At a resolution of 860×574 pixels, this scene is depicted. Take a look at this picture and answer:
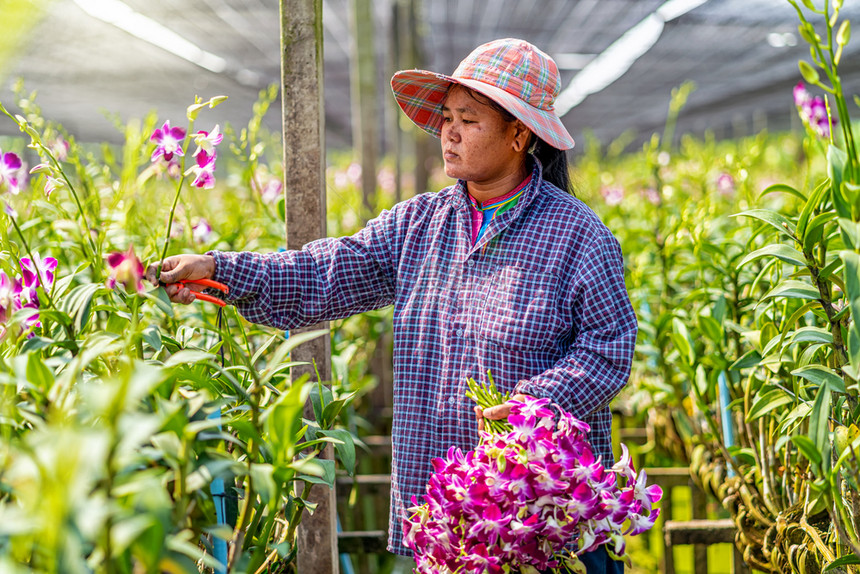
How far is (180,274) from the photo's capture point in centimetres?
124

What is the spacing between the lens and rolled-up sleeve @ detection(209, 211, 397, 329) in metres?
1.34

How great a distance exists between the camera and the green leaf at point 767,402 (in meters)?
1.53

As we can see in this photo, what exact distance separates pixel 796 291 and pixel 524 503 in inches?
23.0

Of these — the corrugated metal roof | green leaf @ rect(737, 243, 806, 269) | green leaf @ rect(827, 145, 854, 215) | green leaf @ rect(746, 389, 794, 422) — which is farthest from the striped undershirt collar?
the corrugated metal roof

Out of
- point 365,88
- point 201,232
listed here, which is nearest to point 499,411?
point 201,232

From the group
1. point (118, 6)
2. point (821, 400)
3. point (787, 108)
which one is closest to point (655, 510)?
point (821, 400)

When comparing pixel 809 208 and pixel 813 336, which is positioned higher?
pixel 809 208

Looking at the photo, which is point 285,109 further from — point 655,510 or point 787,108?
point 787,108

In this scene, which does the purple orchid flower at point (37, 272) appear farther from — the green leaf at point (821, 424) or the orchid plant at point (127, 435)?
the green leaf at point (821, 424)

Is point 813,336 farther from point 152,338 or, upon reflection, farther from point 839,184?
point 152,338

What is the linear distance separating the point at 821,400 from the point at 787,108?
15.7 m

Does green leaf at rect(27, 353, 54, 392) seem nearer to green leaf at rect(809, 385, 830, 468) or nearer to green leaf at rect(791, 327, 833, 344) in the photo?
green leaf at rect(809, 385, 830, 468)

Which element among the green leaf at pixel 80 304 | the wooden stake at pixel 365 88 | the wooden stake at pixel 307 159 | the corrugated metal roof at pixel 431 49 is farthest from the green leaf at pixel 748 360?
the corrugated metal roof at pixel 431 49

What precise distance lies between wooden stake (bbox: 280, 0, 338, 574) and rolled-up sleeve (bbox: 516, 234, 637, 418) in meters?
0.47
